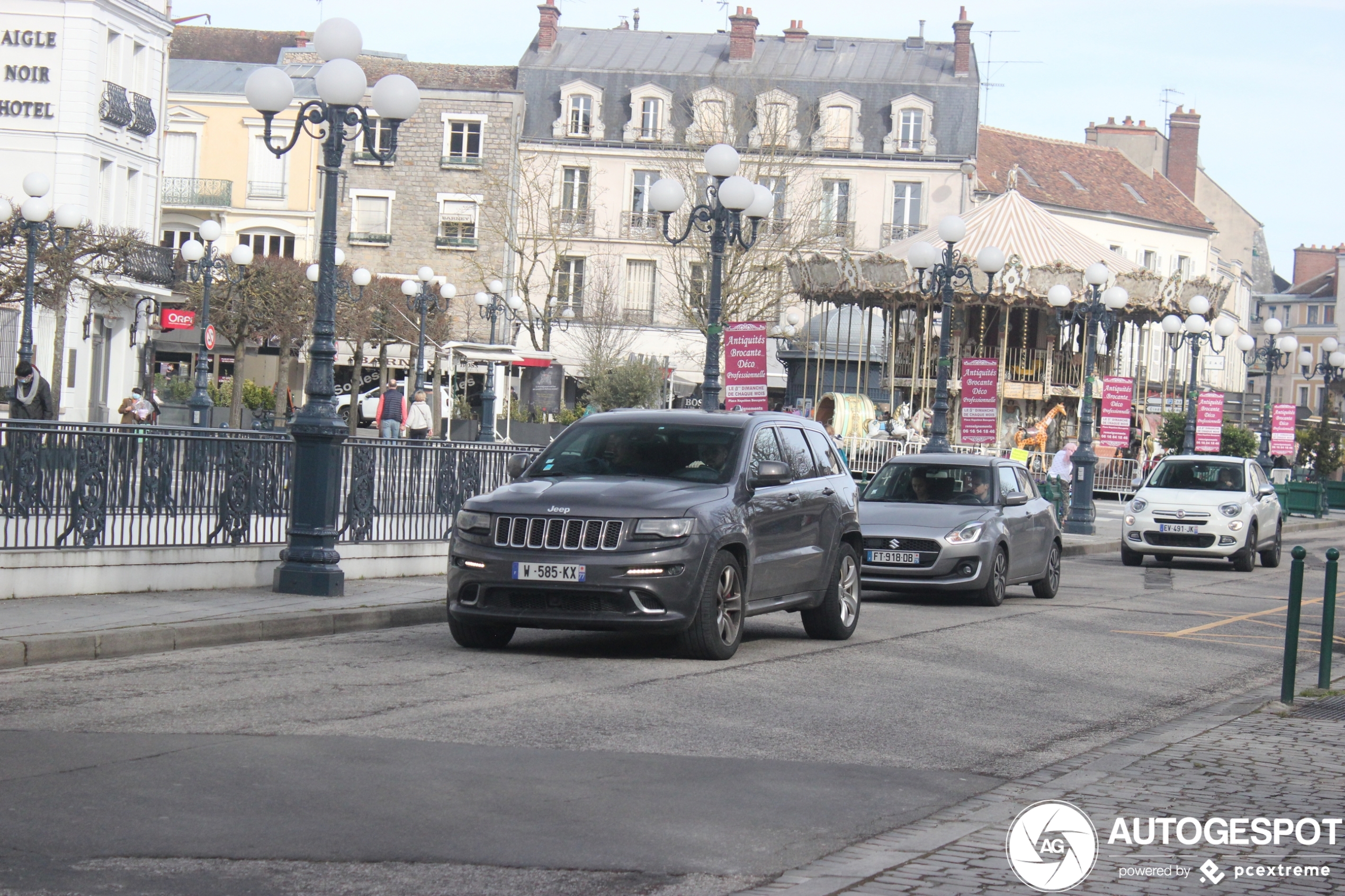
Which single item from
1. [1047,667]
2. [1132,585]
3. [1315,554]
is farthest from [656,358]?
[1047,667]

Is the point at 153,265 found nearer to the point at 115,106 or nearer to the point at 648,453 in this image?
the point at 115,106

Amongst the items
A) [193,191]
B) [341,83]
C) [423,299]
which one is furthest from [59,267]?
[193,191]

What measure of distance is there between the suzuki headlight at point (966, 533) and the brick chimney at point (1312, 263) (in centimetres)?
10437

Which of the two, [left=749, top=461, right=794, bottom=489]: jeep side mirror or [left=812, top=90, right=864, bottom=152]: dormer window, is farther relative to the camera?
[left=812, top=90, right=864, bottom=152]: dormer window

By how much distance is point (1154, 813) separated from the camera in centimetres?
668

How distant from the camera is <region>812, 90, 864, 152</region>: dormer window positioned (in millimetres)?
61906

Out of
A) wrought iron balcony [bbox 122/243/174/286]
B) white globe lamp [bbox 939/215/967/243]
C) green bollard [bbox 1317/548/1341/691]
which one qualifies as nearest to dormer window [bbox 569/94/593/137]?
wrought iron balcony [bbox 122/243/174/286]

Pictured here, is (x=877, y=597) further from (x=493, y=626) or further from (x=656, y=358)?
(x=656, y=358)

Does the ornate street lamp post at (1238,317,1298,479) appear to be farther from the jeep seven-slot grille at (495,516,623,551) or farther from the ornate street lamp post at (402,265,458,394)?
the jeep seven-slot grille at (495,516,623,551)

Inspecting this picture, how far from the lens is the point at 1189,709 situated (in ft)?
34.3

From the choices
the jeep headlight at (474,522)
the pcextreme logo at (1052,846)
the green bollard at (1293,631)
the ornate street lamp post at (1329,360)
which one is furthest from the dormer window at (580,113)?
the pcextreme logo at (1052,846)

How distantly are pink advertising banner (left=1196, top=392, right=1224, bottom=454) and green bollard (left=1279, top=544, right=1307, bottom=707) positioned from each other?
28.8 m

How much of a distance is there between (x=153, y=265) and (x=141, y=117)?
4.27 meters

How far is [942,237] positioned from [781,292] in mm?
22086
